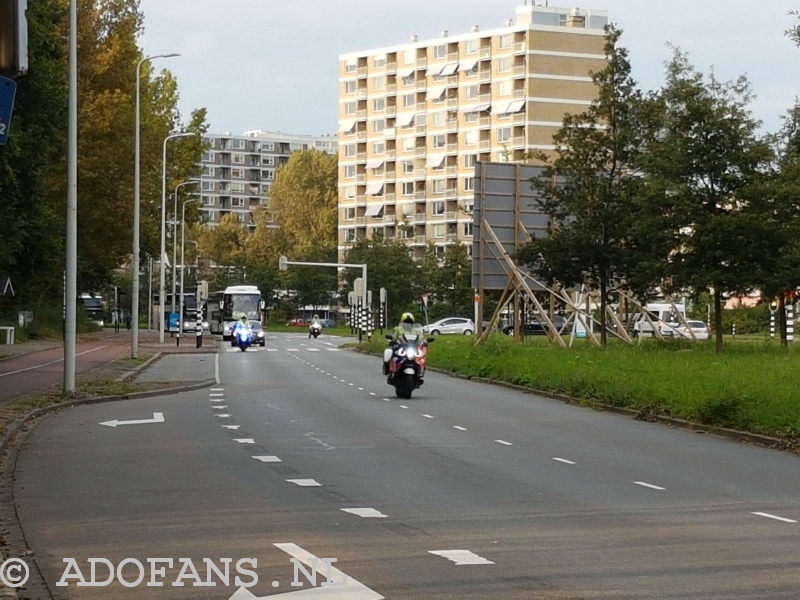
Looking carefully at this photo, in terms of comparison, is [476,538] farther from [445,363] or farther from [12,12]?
[445,363]

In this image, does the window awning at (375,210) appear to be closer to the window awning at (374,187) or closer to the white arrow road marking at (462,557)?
the window awning at (374,187)

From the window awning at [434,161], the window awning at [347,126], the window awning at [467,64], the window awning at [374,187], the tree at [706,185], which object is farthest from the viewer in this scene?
the window awning at [347,126]

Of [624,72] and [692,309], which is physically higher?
[624,72]

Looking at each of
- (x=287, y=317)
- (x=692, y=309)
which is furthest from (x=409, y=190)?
(x=692, y=309)

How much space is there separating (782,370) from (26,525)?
2103cm

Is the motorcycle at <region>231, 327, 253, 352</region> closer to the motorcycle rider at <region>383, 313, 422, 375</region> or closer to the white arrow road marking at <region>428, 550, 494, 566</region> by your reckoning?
the motorcycle rider at <region>383, 313, 422, 375</region>

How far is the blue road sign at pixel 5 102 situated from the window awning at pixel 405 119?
130m

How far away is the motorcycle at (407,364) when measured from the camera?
27469 millimetres

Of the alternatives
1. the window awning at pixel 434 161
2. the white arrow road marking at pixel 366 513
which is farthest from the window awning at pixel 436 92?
the white arrow road marking at pixel 366 513

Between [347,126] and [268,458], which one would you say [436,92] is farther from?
[268,458]

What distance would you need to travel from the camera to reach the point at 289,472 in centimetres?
1466

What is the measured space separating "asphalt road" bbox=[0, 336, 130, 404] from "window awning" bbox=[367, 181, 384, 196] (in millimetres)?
82205

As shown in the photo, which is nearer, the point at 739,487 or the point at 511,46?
the point at 739,487

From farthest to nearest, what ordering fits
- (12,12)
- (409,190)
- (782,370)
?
(409,190) < (782,370) < (12,12)
